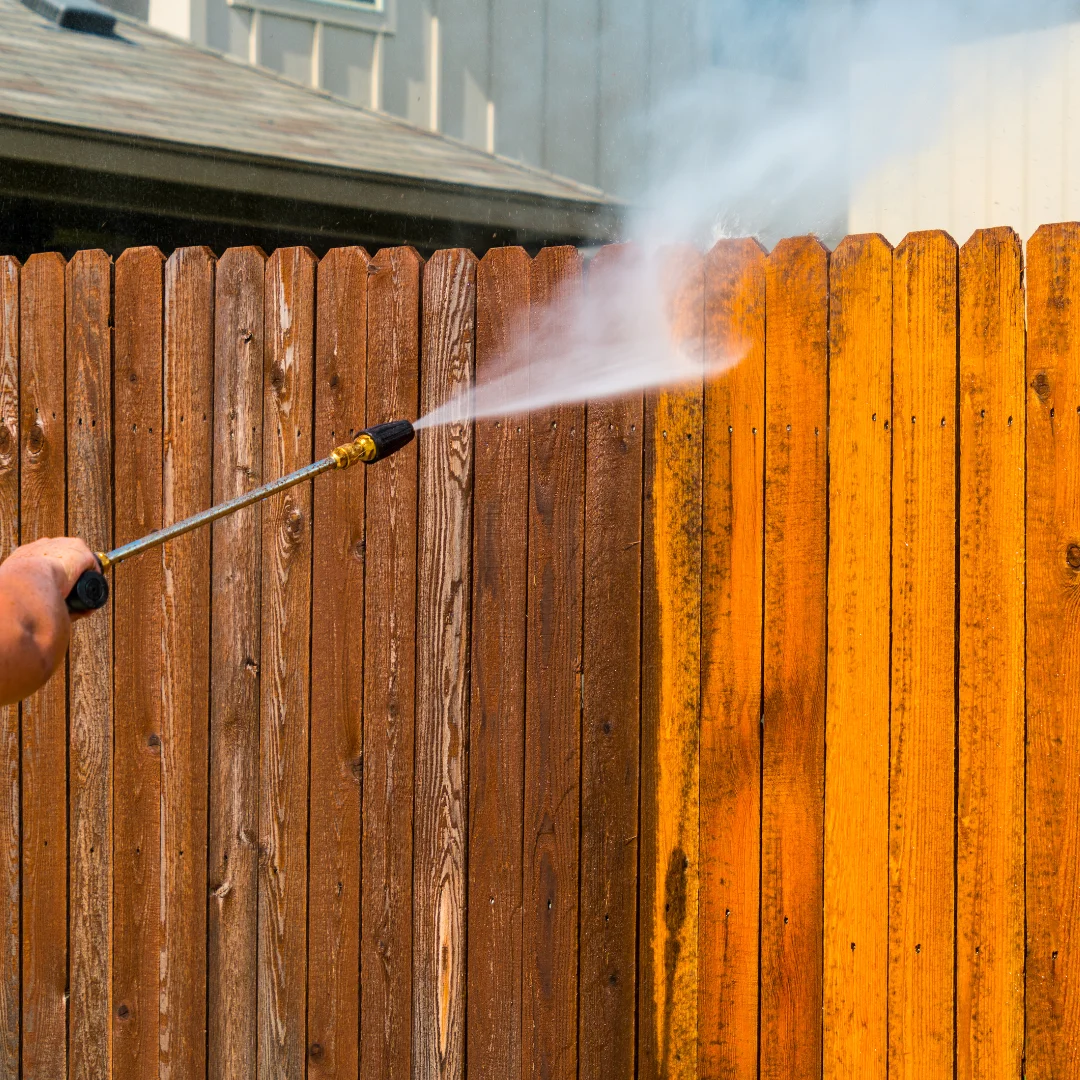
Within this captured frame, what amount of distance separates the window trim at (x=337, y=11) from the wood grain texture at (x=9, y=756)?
5500mm

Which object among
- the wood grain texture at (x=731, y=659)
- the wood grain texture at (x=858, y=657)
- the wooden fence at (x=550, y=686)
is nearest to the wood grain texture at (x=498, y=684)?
the wooden fence at (x=550, y=686)

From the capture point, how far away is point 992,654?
9.24 feet

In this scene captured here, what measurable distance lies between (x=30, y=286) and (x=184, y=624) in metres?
1.15

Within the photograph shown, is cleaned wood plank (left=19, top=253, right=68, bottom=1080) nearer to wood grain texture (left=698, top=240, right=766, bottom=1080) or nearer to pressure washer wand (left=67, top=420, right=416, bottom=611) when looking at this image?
pressure washer wand (left=67, top=420, right=416, bottom=611)

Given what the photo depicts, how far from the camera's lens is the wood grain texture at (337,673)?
3.53 meters

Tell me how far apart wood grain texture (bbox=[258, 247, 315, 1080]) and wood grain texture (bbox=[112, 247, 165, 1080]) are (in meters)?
0.38

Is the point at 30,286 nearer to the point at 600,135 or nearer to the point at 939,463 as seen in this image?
the point at 939,463

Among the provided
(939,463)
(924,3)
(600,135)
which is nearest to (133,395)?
(939,463)

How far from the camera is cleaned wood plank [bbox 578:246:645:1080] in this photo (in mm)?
3219

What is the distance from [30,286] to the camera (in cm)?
403

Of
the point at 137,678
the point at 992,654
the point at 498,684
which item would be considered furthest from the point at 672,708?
the point at 137,678

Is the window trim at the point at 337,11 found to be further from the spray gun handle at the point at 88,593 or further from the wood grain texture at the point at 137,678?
the spray gun handle at the point at 88,593

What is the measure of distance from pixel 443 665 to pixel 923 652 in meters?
1.20

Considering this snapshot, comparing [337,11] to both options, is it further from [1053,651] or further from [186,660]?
[1053,651]
